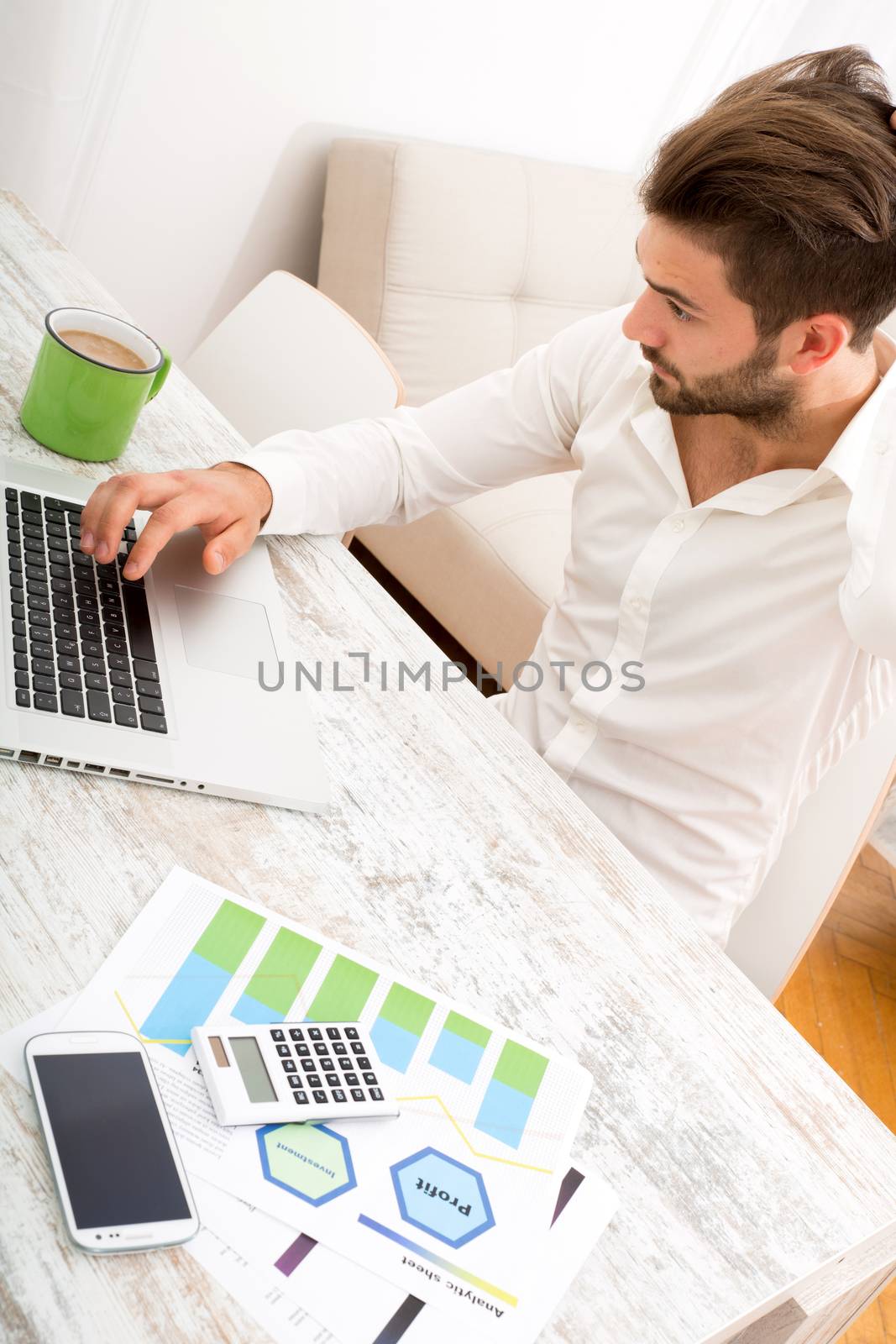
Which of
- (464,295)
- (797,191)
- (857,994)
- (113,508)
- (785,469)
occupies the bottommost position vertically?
(857,994)

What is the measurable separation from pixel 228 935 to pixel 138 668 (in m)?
0.23

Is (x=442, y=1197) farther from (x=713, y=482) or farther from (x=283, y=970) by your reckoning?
(x=713, y=482)

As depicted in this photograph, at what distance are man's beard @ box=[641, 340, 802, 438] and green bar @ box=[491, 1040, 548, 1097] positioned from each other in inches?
26.0

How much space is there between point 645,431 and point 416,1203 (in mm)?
813

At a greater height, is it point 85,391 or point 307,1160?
point 85,391

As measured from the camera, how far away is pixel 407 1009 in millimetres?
675

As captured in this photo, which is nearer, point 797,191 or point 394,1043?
point 394,1043

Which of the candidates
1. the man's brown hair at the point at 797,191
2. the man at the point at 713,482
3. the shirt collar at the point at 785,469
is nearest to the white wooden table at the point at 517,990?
the man at the point at 713,482

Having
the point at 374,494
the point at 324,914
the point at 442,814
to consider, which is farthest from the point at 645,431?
the point at 324,914

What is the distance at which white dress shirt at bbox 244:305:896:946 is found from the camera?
106 cm

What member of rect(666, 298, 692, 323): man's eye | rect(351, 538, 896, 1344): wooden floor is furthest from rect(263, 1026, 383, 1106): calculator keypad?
rect(351, 538, 896, 1344): wooden floor

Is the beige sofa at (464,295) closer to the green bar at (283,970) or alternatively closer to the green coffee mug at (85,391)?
the green coffee mug at (85,391)

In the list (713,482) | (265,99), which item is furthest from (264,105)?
(713,482)

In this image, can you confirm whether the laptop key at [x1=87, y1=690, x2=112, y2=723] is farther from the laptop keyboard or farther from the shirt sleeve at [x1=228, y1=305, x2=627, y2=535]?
the shirt sleeve at [x1=228, y1=305, x2=627, y2=535]
